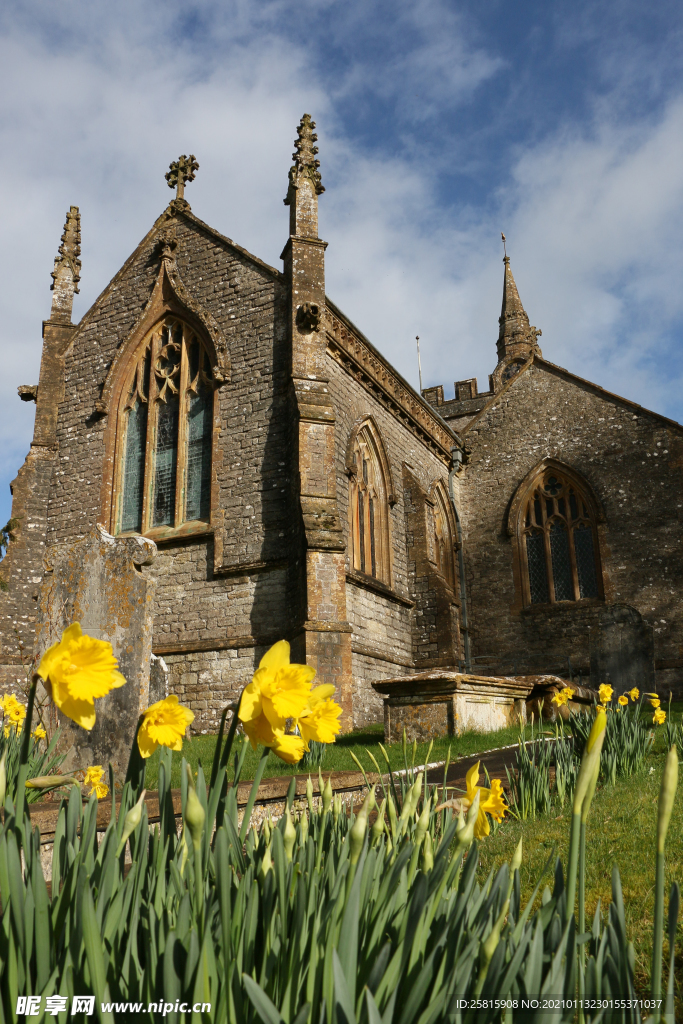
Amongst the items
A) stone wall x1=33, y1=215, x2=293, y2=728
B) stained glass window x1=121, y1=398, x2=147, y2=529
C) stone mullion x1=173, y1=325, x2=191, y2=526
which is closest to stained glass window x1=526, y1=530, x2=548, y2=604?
stone wall x1=33, y1=215, x2=293, y2=728

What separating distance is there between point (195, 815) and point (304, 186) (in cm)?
1459

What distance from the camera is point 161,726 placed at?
160 centimetres

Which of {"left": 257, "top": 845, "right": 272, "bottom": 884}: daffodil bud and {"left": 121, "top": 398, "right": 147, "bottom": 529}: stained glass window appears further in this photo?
{"left": 121, "top": 398, "right": 147, "bottom": 529}: stained glass window

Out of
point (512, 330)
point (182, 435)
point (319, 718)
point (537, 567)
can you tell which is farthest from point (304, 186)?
point (512, 330)

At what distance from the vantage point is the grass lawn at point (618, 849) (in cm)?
272

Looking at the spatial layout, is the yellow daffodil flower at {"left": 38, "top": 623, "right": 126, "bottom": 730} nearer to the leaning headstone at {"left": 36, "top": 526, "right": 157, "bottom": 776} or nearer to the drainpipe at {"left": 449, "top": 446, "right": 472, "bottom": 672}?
the leaning headstone at {"left": 36, "top": 526, "right": 157, "bottom": 776}

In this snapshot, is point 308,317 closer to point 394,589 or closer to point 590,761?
point 394,589

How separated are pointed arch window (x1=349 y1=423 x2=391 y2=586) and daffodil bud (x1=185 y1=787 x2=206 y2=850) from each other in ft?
41.1

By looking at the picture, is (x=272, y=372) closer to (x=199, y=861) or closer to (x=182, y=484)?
(x=182, y=484)

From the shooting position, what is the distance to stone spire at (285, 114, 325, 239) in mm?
14062

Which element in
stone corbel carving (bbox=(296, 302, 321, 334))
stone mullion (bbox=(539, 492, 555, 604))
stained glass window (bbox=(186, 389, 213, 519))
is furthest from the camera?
stone mullion (bbox=(539, 492, 555, 604))

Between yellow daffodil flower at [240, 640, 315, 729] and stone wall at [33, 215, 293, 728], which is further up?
stone wall at [33, 215, 293, 728]

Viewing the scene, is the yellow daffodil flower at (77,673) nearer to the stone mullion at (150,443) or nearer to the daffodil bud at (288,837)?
the daffodil bud at (288,837)

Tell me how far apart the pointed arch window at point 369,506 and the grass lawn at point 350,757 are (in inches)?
220
